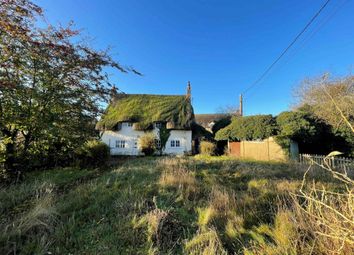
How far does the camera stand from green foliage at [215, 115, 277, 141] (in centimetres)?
1477

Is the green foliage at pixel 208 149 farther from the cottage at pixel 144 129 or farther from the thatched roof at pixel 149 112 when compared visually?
the thatched roof at pixel 149 112

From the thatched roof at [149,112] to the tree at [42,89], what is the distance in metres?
12.4

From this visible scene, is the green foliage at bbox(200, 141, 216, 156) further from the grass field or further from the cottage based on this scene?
the grass field

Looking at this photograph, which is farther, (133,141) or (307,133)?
(133,141)

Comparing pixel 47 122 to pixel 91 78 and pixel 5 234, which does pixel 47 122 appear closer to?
pixel 91 78

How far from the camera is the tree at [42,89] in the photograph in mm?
5555

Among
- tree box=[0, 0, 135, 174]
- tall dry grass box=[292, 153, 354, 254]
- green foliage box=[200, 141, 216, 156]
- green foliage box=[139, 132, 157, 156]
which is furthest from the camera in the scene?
green foliage box=[139, 132, 157, 156]

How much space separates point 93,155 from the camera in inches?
478

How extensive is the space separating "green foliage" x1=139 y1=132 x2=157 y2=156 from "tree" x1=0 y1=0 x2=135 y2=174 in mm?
10901

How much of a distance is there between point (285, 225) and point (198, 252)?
143 cm

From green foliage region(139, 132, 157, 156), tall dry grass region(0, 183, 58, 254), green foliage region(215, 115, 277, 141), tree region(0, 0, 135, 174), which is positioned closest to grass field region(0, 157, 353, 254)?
tall dry grass region(0, 183, 58, 254)

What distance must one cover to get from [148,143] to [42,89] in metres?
13.0

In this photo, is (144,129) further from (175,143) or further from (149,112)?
(175,143)

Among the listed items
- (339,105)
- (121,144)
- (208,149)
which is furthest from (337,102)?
(121,144)
